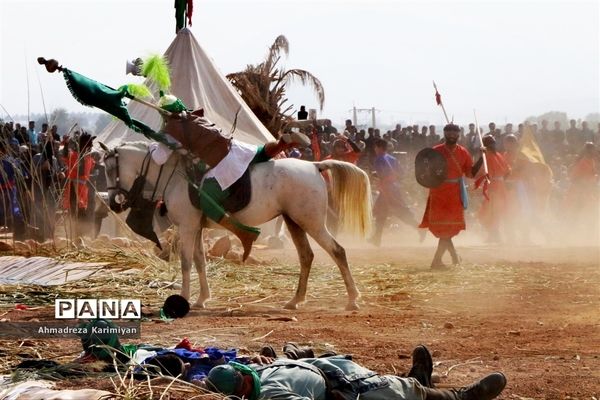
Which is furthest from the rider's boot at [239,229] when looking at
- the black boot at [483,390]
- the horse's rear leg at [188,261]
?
the black boot at [483,390]

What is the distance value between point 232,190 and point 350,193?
131cm

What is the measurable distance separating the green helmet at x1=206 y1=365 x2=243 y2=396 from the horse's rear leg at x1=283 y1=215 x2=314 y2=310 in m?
5.34

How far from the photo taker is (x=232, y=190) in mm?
10773

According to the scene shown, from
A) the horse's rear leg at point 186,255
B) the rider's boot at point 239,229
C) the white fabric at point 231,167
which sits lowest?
the horse's rear leg at point 186,255

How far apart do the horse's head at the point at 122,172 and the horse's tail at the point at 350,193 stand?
1850 mm

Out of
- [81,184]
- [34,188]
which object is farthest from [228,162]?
[81,184]

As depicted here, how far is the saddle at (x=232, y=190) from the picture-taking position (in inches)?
424

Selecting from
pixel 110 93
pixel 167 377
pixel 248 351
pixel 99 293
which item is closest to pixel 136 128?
pixel 110 93

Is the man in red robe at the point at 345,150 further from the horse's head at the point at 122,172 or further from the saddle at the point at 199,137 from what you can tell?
the saddle at the point at 199,137

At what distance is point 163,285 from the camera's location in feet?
39.2

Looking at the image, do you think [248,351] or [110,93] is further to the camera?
[110,93]

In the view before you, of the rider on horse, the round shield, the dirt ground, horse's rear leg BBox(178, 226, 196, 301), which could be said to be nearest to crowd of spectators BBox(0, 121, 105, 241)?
the dirt ground

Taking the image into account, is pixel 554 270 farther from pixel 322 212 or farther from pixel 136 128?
pixel 136 128

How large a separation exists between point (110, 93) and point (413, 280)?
4.42m
